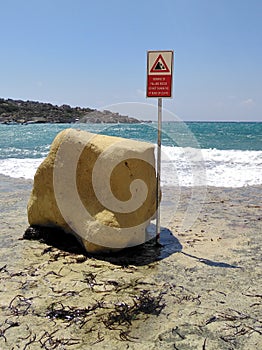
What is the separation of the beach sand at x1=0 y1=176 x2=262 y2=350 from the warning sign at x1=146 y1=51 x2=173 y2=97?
2.20 metres

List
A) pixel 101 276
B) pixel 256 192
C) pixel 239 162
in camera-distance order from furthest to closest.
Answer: pixel 239 162, pixel 256 192, pixel 101 276

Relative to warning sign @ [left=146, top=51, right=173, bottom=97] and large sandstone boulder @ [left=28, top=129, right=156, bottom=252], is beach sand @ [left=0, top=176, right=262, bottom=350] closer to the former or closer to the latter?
large sandstone boulder @ [left=28, top=129, right=156, bottom=252]

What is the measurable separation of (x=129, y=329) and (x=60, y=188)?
2.73 meters

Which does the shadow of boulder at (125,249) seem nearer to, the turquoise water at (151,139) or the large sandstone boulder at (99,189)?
the large sandstone boulder at (99,189)

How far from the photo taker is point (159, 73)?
4.93m

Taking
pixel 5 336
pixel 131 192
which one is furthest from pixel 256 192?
pixel 5 336

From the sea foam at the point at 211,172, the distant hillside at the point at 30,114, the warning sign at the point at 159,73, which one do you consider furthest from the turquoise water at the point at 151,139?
the distant hillside at the point at 30,114

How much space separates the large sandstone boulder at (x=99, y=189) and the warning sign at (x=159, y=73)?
2.65 feet

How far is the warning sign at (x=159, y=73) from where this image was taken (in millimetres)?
4883

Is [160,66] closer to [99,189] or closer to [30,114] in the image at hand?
[99,189]

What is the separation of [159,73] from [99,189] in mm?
1768

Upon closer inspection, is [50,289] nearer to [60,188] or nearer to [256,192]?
[60,188]

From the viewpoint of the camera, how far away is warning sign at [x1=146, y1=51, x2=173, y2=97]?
4.88m

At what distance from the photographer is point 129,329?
3.23 metres
